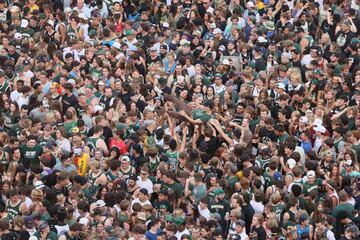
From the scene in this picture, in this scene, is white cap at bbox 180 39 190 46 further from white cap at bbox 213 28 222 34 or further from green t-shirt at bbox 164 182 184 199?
green t-shirt at bbox 164 182 184 199

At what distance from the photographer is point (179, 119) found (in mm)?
23969

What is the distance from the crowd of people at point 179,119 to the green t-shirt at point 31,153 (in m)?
0.02

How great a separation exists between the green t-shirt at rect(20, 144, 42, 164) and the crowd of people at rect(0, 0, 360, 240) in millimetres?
23

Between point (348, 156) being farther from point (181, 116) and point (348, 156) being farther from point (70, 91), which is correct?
point (70, 91)

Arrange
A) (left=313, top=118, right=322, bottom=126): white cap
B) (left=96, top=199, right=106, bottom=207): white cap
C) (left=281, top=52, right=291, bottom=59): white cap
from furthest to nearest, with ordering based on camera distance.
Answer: (left=281, top=52, right=291, bottom=59): white cap
(left=313, top=118, right=322, bottom=126): white cap
(left=96, top=199, right=106, bottom=207): white cap

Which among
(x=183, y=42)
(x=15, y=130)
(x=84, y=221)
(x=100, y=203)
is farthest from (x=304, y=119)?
(x=15, y=130)

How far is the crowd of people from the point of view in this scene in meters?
21.2

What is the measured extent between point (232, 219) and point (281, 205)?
875 millimetres

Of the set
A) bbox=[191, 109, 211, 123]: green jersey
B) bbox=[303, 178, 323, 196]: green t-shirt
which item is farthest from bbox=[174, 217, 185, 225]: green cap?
bbox=[191, 109, 211, 123]: green jersey

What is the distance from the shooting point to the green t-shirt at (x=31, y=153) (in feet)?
75.5

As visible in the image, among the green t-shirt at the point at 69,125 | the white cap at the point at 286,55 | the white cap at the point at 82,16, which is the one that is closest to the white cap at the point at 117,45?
the white cap at the point at 82,16

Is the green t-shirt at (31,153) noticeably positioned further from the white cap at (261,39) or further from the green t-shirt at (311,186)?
the white cap at (261,39)

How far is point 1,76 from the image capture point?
25766mm

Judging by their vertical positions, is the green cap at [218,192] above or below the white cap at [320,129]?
above
